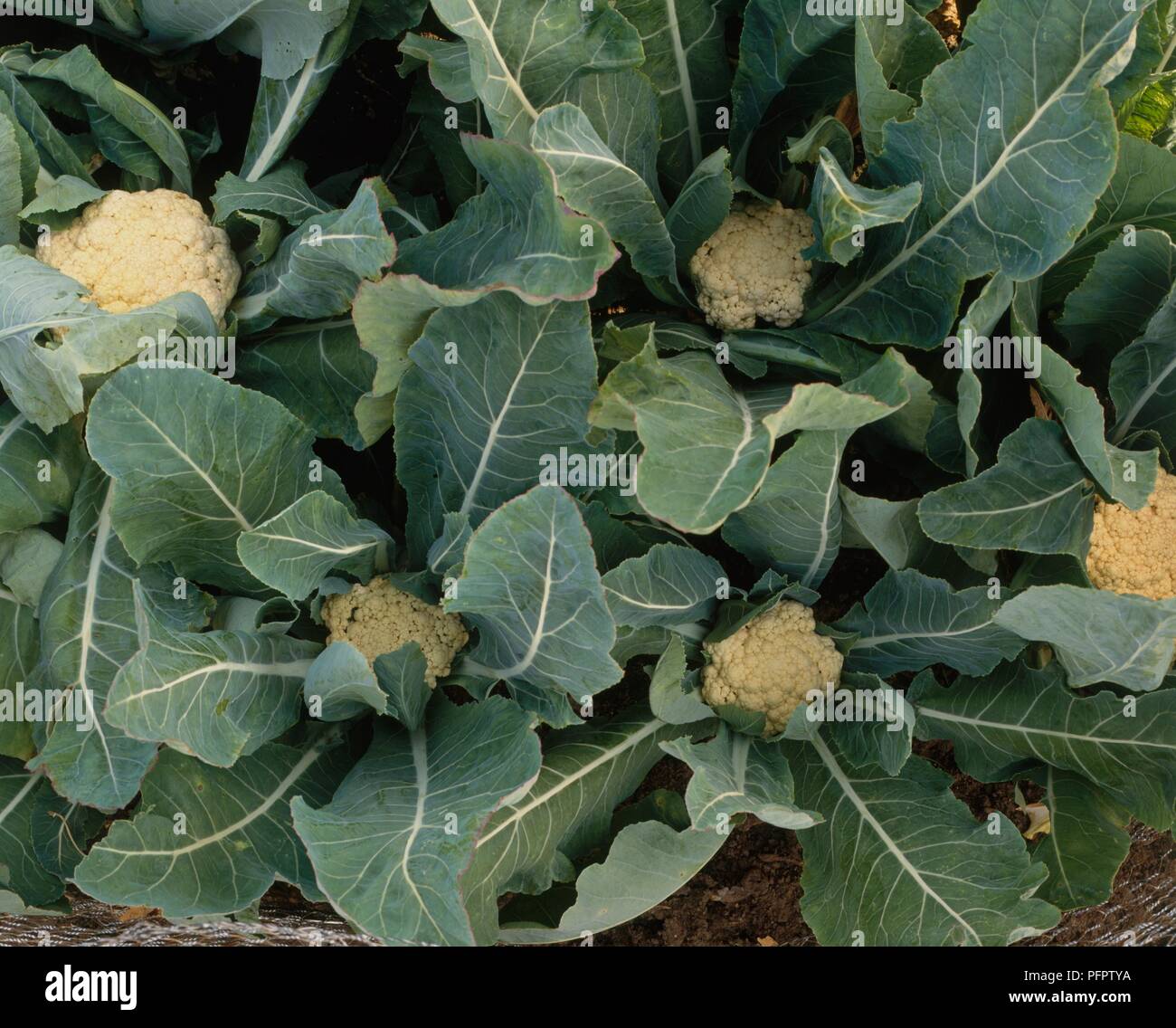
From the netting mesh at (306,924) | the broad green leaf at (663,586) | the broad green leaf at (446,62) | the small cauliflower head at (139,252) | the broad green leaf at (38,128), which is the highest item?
the broad green leaf at (446,62)

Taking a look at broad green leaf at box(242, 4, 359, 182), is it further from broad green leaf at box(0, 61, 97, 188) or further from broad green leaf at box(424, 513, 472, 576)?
broad green leaf at box(424, 513, 472, 576)

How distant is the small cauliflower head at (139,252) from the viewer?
1376 mm

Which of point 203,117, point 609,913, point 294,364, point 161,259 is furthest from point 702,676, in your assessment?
point 203,117

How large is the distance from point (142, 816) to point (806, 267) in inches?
39.3

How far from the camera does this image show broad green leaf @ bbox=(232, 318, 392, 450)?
1416mm

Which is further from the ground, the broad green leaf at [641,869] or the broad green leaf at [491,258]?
the broad green leaf at [491,258]

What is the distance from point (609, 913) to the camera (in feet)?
4.29

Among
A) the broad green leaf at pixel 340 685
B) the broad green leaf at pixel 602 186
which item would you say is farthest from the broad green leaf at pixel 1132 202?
the broad green leaf at pixel 340 685

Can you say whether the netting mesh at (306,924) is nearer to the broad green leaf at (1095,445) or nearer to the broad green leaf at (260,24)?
the broad green leaf at (1095,445)

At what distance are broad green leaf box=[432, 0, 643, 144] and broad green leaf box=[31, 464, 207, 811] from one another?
2.17ft

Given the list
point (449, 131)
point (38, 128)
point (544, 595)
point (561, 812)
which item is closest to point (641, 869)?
point (561, 812)

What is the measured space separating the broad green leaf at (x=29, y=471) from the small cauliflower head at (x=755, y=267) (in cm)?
83

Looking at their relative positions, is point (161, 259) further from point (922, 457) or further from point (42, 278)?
point (922, 457)

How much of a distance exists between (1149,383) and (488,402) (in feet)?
2.57
